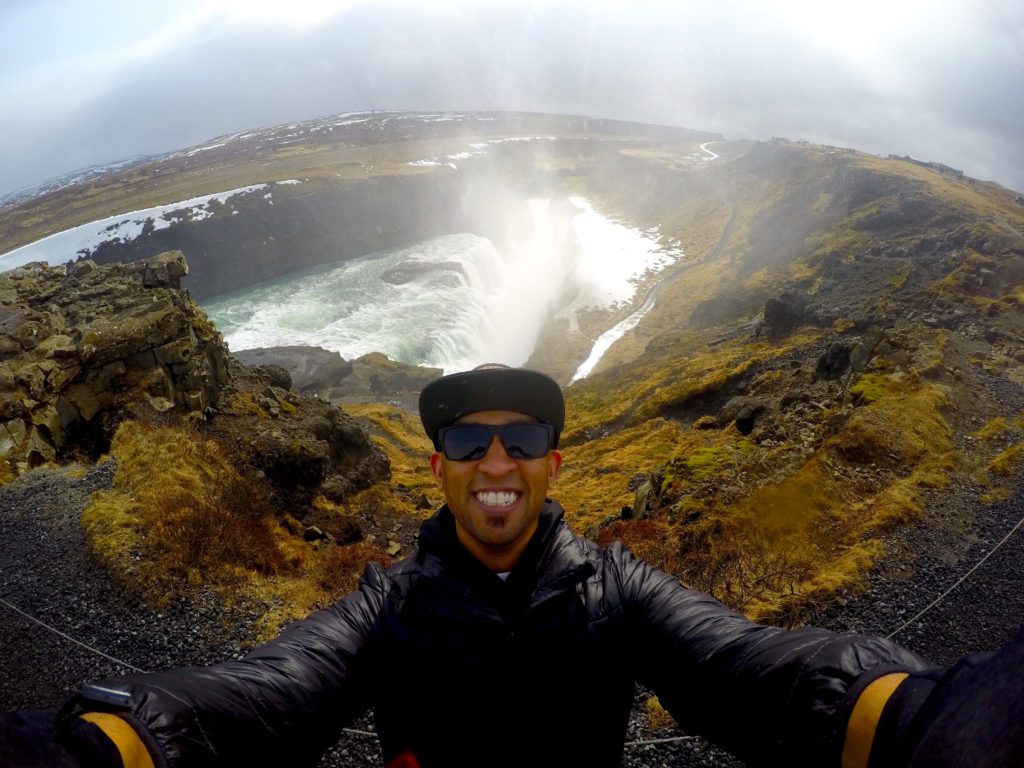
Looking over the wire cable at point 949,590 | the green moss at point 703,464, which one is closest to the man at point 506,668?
the wire cable at point 949,590

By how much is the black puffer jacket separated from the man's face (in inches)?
5.7

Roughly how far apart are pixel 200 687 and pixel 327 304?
206 feet

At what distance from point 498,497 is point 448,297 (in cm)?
5722

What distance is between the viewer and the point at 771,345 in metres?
33.4

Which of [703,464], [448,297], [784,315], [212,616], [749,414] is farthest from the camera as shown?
[448,297]

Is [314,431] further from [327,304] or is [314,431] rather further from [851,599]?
[327,304]

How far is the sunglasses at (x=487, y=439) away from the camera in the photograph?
10.4ft

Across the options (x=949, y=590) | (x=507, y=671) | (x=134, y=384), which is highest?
(x=507, y=671)

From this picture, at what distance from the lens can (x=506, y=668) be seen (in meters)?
2.51

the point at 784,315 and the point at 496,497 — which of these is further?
the point at 784,315

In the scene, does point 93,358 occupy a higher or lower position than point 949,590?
higher

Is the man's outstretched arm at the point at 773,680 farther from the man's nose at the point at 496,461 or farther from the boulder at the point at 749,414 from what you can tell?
the boulder at the point at 749,414

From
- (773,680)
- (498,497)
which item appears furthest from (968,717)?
(498,497)

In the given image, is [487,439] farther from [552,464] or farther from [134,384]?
[134,384]
